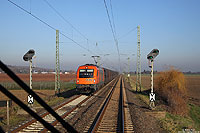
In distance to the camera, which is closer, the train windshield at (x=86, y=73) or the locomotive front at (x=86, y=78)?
the locomotive front at (x=86, y=78)

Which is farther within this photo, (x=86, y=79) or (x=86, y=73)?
(x=86, y=73)

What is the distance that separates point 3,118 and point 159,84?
22.6 meters

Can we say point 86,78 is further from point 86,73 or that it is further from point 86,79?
point 86,73

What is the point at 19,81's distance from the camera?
1.62m

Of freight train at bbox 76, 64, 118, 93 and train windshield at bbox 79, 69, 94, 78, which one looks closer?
freight train at bbox 76, 64, 118, 93

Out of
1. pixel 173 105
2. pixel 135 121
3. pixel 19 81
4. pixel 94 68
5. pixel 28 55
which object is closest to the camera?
pixel 19 81

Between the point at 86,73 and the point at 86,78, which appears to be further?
the point at 86,73

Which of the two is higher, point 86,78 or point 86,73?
point 86,73

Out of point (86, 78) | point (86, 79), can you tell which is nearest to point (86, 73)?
point (86, 78)

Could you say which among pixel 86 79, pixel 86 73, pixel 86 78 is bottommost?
pixel 86 79

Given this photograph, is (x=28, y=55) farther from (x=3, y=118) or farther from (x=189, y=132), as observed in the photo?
(x=189, y=132)

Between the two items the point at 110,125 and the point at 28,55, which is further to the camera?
the point at 28,55

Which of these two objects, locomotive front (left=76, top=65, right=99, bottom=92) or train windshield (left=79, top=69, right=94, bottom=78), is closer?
locomotive front (left=76, top=65, right=99, bottom=92)

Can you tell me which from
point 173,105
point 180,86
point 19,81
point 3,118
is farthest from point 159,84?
point 19,81
